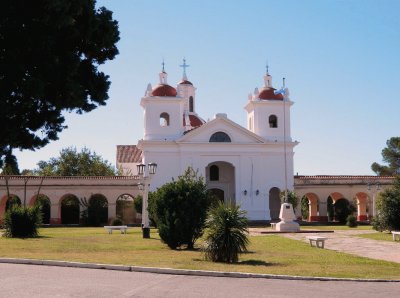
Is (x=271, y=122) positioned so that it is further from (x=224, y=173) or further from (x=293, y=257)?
(x=293, y=257)

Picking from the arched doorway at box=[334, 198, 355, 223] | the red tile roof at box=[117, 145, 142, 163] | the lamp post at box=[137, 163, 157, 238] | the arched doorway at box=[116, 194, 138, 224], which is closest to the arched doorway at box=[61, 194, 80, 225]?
the arched doorway at box=[116, 194, 138, 224]

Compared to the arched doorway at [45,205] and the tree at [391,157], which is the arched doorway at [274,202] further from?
the tree at [391,157]

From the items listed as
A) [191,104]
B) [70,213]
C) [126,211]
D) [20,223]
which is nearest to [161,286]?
[20,223]

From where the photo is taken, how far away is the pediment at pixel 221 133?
52344 millimetres

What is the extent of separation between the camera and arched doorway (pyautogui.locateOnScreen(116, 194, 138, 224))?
53625mm

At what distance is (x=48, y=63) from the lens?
36.0 feet

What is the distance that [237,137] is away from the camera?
53062 millimetres

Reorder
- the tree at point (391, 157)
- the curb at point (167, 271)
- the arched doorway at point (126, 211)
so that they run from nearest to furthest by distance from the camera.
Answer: the curb at point (167, 271), the arched doorway at point (126, 211), the tree at point (391, 157)

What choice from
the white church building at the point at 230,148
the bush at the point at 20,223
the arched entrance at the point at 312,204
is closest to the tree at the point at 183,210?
the bush at the point at 20,223

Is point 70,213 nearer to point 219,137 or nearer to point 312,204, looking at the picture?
point 219,137

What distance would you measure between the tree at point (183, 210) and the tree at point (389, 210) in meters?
15.9

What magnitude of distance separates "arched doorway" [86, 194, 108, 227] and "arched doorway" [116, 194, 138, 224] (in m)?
2.33

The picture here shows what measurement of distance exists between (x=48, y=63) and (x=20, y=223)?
19741mm

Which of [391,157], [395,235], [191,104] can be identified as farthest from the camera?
[391,157]
